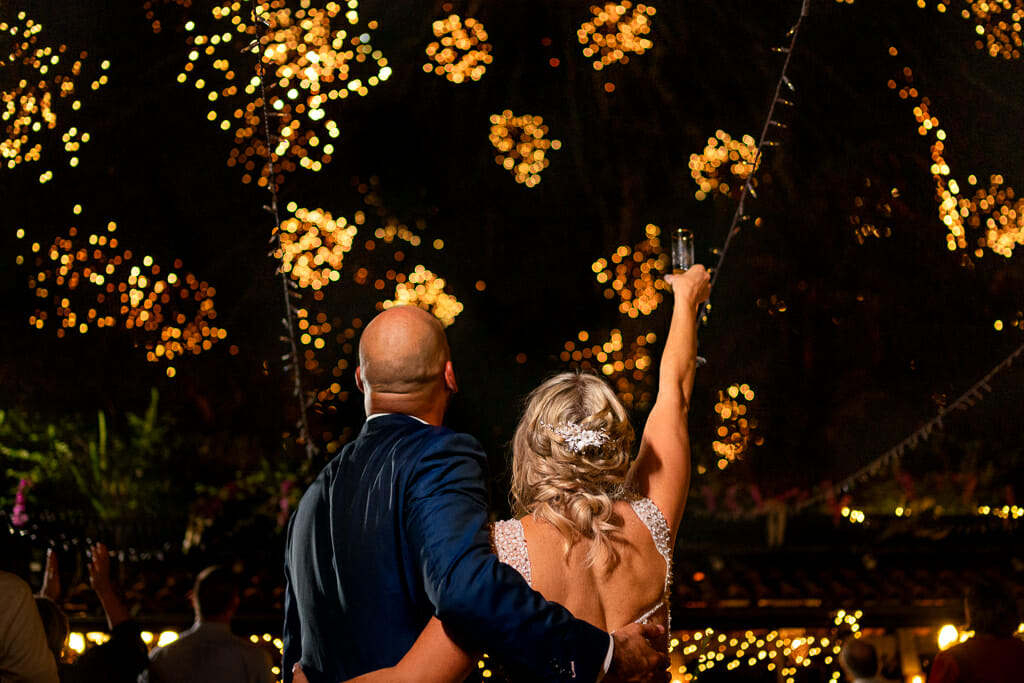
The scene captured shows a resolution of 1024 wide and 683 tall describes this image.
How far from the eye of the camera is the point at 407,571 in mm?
1142

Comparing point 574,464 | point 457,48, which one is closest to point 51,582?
point 574,464

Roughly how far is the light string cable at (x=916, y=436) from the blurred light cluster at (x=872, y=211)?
73cm

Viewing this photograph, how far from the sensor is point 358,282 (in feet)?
10.5

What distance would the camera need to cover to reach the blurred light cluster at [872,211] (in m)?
3.21

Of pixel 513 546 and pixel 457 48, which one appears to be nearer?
pixel 513 546

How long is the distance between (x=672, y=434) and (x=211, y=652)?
116cm

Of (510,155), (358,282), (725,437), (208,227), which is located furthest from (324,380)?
(725,437)

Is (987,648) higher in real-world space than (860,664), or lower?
higher

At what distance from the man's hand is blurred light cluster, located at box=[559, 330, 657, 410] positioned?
1.99 metres

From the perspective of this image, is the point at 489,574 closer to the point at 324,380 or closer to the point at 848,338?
the point at 324,380

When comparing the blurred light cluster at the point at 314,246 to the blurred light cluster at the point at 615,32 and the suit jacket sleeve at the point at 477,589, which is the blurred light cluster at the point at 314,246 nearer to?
the blurred light cluster at the point at 615,32

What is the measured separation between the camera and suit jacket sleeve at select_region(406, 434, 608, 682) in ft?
3.40

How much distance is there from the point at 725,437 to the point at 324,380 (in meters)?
1.57

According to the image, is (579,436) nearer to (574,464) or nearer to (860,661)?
(574,464)
